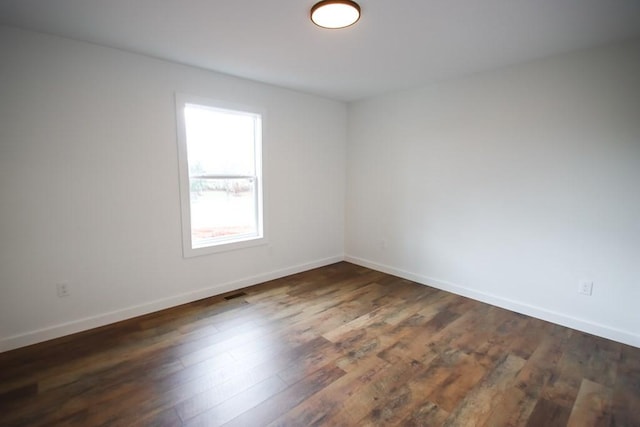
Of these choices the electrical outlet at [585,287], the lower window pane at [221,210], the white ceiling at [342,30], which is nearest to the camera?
the white ceiling at [342,30]

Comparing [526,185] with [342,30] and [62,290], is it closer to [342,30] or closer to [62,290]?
[342,30]

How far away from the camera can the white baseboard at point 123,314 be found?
241 cm

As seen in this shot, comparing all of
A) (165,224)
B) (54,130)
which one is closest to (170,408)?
(165,224)

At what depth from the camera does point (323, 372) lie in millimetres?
2127

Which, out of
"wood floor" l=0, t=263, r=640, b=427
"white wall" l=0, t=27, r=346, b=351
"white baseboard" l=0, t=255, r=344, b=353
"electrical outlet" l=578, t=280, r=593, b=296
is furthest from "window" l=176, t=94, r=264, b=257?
"electrical outlet" l=578, t=280, r=593, b=296

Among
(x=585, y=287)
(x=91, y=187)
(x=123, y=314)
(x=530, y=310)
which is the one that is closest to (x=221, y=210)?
(x=91, y=187)

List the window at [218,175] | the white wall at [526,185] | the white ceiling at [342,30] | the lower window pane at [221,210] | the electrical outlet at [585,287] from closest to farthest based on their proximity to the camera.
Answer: the white ceiling at [342,30] < the white wall at [526,185] < the electrical outlet at [585,287] < the window at [218,175] < the lower window pane at [221,210]

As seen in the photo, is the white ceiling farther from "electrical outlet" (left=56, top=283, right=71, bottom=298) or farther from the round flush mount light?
"electrical outlet" (left=56, top=283, right=71, bottom=298)

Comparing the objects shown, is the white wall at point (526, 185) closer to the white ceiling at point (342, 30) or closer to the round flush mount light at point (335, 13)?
the white ceiling at point (342, 30)

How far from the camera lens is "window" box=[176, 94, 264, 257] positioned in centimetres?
316

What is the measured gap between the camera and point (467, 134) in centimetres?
336

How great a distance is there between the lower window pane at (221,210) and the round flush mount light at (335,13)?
2053 mm

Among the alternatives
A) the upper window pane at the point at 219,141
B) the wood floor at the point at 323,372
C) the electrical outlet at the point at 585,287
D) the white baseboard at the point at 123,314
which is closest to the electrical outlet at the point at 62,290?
the white baseboard at the point at 123,314

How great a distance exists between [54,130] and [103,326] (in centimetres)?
170
